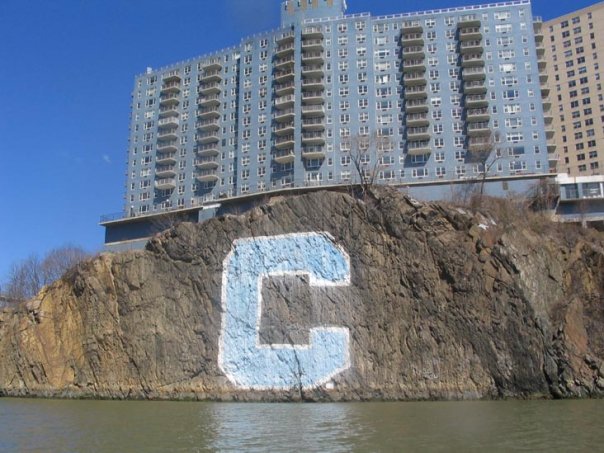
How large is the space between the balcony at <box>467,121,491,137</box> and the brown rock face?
36949mm

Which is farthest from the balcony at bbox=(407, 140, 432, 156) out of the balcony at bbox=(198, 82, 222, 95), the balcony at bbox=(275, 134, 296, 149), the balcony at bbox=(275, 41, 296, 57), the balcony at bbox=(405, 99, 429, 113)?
the balcony at bbox=(198, 82, 222, 95)

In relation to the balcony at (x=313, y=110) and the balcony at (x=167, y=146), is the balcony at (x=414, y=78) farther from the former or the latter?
the balcony at (x=167, y=146)

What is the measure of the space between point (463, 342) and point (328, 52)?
63.4m

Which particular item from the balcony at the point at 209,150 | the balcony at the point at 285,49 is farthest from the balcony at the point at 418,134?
the balcony at the point at 209,150

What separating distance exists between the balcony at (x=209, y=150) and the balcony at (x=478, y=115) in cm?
4225

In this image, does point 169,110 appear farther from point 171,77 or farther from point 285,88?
point 285,88

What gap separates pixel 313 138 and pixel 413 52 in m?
21.6

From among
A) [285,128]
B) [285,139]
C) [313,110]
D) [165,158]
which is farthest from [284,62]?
[165,158]

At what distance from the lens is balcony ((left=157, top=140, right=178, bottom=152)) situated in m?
101

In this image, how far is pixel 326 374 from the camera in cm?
4725

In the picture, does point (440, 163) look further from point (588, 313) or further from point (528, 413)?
point (528, 413)

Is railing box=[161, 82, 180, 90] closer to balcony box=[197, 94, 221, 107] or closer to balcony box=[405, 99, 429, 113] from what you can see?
balcony box=[197, 94, 221, 107]

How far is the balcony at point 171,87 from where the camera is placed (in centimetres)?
10344

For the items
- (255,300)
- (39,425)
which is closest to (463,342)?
(255,300)
